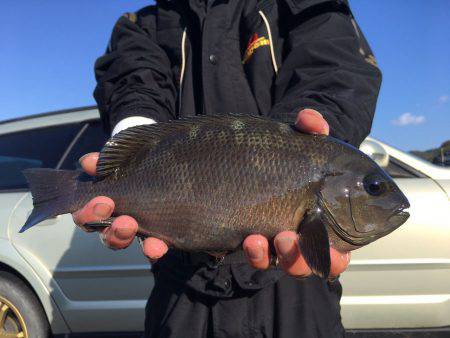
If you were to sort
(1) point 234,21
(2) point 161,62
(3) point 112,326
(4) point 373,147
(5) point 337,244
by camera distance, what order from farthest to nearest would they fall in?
(3) point 112,326
(4) point 373,147
(2) point 161,62
(1) point 234,21
(5) point 337,244

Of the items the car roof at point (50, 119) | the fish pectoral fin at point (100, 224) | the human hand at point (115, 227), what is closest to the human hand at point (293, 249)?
the human hand at point (115, 227)

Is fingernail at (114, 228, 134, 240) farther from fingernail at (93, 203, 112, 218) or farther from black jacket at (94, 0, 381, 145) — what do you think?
black jacket at (94, 0, 381, 145)

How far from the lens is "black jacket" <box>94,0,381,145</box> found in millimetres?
2021

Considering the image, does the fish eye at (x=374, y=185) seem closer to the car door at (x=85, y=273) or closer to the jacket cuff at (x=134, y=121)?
the jacket cuff at (x=134, y=121)

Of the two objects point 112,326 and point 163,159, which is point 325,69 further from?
point 112,326

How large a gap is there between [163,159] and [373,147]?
2.14 m

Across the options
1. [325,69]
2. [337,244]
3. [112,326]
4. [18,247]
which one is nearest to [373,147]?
[325,69]

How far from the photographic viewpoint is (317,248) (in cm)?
168

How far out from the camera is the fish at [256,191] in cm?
179

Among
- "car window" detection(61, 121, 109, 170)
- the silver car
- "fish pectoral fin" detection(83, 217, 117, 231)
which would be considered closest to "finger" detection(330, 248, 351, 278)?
"fish pectoral fin" detection(83, 217, 117, 231)

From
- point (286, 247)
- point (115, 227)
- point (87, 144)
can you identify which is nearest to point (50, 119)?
point (87, 144)

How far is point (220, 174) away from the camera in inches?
73.0

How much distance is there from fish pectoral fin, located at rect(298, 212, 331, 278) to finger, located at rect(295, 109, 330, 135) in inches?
13.8

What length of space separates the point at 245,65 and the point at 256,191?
2.29 feet
